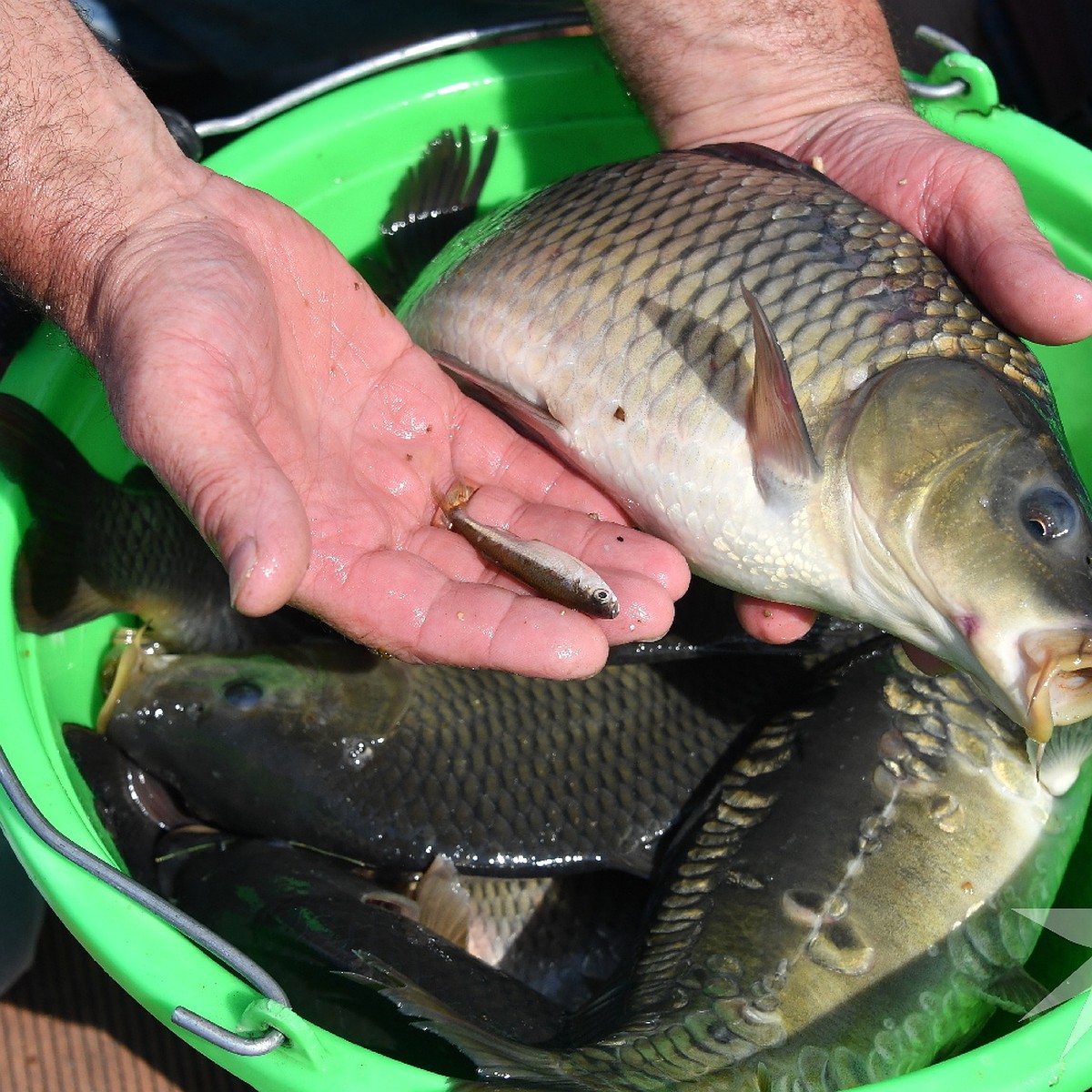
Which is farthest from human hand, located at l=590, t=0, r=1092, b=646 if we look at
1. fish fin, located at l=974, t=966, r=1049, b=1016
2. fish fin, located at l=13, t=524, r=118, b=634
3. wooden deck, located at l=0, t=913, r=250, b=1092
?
wooden deck, located at l=0, t=913, r=250, b=1092

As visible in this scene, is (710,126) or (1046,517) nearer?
(1046,517)

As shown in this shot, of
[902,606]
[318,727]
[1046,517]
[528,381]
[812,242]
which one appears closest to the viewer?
[1046,517]

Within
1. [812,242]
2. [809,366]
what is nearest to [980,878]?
[809,366]

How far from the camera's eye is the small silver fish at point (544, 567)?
1.76 metres

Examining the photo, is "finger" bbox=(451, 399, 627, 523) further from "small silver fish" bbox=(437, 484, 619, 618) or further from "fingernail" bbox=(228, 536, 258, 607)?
"fingernail" bbox=(228, 536, 258, 607)

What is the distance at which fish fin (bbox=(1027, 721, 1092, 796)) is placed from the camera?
1.98m

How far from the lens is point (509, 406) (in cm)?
209

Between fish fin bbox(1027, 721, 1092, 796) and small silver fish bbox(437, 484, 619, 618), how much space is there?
842 millimetres

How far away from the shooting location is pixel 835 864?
193cm

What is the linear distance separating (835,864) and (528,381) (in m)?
1.02

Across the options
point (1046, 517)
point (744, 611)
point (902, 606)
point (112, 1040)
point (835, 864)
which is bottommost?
point (112, 1040)

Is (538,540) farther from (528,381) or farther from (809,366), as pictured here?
(809,366)

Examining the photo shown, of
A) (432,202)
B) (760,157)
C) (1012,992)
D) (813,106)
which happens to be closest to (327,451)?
(760,157)

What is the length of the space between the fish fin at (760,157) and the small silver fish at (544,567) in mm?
864
